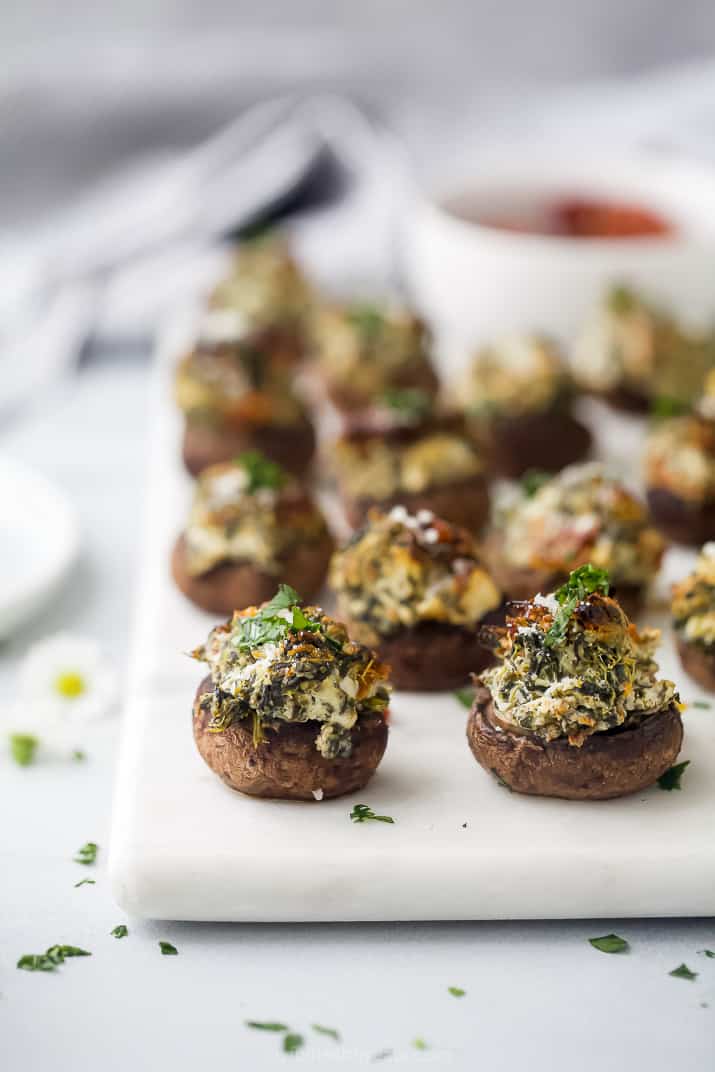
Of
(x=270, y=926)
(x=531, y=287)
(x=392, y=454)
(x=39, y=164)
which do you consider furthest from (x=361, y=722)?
(x=39, y=164)

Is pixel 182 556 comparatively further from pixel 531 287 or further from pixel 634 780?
pixel 531 287

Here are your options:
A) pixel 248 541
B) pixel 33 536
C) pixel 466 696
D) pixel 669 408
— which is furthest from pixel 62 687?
pixel 669 408

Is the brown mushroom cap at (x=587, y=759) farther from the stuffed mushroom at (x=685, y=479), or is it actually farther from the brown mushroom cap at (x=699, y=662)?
the stuffed mushroom at (x=685, y=479)

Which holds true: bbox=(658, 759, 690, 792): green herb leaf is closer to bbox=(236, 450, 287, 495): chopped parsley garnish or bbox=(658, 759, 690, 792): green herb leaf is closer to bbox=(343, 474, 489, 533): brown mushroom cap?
bbox=(343, 474, 489, 533): brown mushroom cap

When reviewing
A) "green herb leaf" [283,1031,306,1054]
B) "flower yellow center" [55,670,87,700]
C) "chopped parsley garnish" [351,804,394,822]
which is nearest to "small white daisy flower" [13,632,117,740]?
"flower yellow center" [55,670,87,700]

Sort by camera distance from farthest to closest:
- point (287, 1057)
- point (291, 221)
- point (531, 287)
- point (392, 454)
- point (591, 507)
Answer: point (291, 221)
point (531, 287)
point (392, 454)
point (591, 507)
point (287, 1057)

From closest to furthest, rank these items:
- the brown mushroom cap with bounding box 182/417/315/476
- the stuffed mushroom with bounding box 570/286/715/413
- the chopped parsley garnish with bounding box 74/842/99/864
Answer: the chopped parsley garnish with bounding box 74/842/99/864 → the brown mushroom cap with bounding box 182/417/315/476 → the stuffed mushroom with bounding box 570/286/715/413
